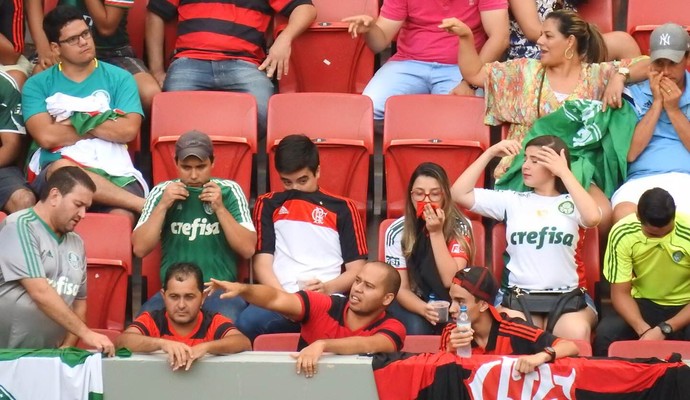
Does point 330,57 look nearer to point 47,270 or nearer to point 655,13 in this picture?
point 655,13

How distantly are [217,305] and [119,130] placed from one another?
1.17m

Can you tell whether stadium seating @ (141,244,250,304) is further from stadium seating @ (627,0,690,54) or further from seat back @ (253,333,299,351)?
stadium seating @ (627,0,690,54)

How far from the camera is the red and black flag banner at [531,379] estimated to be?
17.3ft

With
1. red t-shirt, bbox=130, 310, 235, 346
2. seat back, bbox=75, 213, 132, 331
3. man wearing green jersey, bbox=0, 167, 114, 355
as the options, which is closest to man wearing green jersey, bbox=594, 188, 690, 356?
red t-shirt, bbox=130, 310, 235, 346

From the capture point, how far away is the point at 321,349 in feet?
17.6

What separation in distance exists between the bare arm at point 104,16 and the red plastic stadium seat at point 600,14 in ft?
8.13

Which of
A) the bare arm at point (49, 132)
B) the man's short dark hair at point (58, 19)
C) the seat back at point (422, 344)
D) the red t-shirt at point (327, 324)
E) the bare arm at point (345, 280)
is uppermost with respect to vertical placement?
the man's short dark hair at point (58, 19)

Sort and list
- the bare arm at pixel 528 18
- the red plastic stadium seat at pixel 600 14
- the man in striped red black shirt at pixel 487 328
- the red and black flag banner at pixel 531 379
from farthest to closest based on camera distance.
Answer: the red plastic stadium seat at pixel 600 14
the bare arm at pixel 528 18
the man in striped red black shirt at pixel 487 328
the red and black flag banner at pixel 531 379

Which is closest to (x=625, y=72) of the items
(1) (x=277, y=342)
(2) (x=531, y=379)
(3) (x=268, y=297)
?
(2) (x=531, y=379)

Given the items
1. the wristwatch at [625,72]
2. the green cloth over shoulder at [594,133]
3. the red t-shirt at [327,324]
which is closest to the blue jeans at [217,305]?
the red t-shirt at [327,324]

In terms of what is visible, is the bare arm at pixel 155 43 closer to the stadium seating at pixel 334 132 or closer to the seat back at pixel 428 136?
the stadium seating at pixel 334 132

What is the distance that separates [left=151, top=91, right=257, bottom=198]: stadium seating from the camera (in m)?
6.79

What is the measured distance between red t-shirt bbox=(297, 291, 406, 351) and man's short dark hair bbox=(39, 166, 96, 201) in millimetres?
992

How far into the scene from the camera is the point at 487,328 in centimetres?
552
